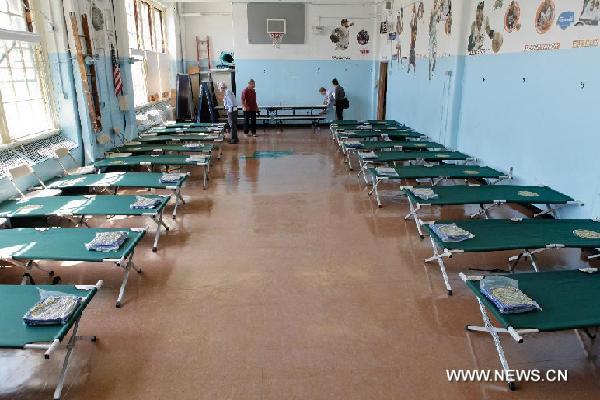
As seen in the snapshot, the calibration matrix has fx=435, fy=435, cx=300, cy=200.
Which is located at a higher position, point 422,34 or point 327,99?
point 422,34

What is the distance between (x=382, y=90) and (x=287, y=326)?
40.2 feet

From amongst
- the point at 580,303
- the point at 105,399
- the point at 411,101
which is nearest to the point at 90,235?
the point at 105,399

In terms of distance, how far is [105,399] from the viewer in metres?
2.83

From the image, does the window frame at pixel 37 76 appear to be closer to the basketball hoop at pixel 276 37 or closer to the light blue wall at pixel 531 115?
the light blue wall at pixel 531 115

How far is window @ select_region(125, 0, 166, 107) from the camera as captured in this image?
1163 centimetres

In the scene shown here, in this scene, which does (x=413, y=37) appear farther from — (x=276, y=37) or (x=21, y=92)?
(x=21, y=92)

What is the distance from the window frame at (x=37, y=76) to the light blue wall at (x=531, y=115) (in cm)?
724

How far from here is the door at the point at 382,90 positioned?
14195 millimetres

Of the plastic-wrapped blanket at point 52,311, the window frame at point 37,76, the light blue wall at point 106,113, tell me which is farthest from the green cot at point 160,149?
the plastic-wrapped blanket at point 52,311

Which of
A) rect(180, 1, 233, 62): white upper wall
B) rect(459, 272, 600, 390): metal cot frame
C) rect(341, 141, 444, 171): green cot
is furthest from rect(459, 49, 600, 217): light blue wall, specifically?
rect(180, 1, 233, 62): white upper wall

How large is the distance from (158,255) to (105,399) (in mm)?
2291

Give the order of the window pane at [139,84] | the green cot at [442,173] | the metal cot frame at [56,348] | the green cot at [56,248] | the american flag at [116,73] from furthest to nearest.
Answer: the window pane at [139,84]
the american flag at [116,73]
the green cot at [442,173]
the green cot at [56,248]
the metal cot frame at [56,348]

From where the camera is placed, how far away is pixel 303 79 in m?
14.7

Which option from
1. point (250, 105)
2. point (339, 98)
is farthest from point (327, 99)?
point (250, 105)
